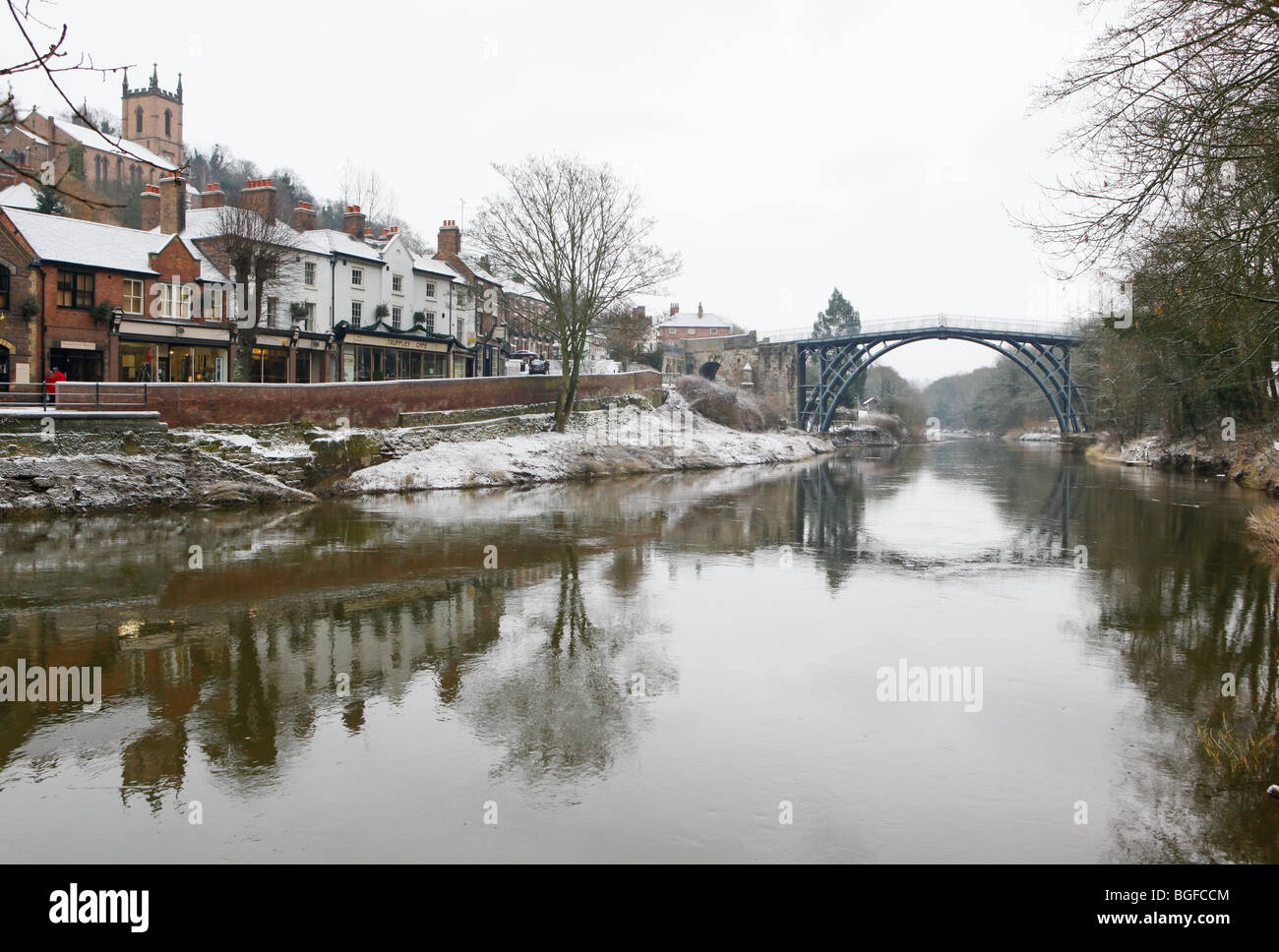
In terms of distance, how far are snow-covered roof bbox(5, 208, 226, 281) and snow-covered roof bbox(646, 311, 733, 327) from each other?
7531cm

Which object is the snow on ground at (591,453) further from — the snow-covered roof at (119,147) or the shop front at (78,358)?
the snow-covered roof at (119,147)

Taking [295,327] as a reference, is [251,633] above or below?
below

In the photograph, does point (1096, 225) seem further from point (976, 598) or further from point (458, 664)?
point (458, 664)

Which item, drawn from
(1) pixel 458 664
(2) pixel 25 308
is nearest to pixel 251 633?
(1) pixel 458 664

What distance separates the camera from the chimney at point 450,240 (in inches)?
2291

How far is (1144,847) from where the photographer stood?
23.2 ft

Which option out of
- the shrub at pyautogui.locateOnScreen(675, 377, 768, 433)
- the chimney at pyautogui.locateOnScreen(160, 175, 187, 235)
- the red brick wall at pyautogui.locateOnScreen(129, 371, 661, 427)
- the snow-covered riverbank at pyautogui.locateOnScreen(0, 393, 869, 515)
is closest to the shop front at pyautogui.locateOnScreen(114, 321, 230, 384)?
the chimney at pyautogui.locateOnScreen(160, 175, 187, 235)

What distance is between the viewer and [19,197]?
48.6 metres

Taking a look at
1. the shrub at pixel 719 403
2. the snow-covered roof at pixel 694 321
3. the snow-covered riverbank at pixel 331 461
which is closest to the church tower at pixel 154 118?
the snow-covered roof at pixel 694 321

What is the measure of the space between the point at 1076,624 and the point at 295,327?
37.8 meters

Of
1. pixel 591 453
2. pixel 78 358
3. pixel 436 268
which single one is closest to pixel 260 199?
pixel 78 358

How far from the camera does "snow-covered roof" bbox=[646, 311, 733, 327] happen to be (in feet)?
367

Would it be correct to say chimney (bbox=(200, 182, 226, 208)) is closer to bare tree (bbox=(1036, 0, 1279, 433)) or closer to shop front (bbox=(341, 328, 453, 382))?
shop front (bbox=(341, 328, 453, 382))

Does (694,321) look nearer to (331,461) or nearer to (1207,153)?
(331,461)
